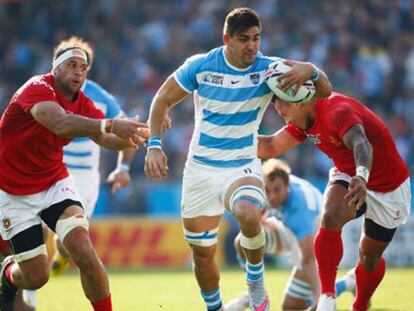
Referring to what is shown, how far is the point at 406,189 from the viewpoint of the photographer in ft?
29.8

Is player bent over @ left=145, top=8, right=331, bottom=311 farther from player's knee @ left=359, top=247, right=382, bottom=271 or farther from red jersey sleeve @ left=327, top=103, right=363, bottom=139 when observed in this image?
player's knee @ left=359, top=247, right=382, bottom=271

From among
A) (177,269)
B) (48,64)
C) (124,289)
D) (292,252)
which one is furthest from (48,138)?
(48,64)

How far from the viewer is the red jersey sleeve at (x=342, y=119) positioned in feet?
27.1

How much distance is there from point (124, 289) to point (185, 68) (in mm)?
5892

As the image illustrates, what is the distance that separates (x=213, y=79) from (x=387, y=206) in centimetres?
205

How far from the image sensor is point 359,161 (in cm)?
798

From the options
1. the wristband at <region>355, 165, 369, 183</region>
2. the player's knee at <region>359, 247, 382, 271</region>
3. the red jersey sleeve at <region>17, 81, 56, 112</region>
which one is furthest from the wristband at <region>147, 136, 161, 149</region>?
the player's knee at <region>359, 247, 382, 271</region>

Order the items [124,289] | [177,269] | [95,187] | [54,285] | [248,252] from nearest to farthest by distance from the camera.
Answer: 1. [248,252]
2. [95,187]
3. [124,289]
4. [54,285]
5. [177,269]

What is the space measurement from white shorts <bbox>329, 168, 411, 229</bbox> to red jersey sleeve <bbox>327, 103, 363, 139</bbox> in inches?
26.0

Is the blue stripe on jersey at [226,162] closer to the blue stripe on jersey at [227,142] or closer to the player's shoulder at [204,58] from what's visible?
the blue stripe on jersey at [227,142]

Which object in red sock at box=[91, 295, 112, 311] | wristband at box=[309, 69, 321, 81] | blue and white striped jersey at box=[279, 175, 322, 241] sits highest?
wristband at box=[309, 69, 321, 81]

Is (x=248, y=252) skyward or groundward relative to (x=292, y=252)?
skyward

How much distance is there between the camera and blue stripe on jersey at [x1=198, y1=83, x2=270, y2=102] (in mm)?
8438

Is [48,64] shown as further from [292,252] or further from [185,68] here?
[185,68]
